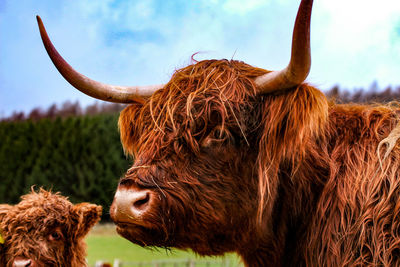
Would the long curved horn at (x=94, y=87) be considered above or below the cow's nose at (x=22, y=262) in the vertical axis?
above

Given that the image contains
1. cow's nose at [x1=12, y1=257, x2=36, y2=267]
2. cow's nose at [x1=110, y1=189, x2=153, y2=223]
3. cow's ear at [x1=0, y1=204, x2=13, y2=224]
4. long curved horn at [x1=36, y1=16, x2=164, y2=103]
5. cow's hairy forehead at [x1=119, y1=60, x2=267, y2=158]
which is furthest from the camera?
cow's ear at [x1=0, y1=204, x2=13, y2=224]

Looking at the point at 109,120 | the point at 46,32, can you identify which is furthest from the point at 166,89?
the point at 109,120

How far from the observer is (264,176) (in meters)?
2.03

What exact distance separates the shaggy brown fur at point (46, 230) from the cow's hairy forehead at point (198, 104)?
5.79 feet

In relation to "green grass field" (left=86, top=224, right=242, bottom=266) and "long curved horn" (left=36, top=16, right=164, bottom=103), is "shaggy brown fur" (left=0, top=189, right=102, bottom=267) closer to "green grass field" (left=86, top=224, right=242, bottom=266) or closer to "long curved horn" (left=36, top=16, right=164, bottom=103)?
"long curved horn" (left=36, top=16, right=164, bottom=103)

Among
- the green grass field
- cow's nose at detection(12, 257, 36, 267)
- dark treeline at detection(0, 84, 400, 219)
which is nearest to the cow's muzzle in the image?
cow's nose at detection(12, 257, 36, 267)

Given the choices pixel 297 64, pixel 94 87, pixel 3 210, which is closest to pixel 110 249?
pixel 3 210

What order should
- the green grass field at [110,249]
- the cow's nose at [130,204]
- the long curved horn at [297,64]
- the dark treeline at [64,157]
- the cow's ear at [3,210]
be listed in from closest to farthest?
the long curved horn at [297,64] < the cow's nose at [130,204] < the cow's ear at [3,210] < the green grass field at [110,249] < the dark treeline at [64,157]

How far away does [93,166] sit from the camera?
44.5 ft

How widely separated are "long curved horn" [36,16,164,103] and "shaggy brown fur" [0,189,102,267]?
1678 millimetres

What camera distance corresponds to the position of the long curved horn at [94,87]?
2.34 metres

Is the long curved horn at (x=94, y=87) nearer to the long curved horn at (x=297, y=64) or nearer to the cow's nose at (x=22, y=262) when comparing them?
the long curved horn at (x=297, y=64)

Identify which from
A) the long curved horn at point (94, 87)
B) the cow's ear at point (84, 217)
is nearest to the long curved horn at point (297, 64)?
the long curved horn at point (94, 87)

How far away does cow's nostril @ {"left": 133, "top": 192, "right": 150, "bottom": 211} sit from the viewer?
1876 millimetres
